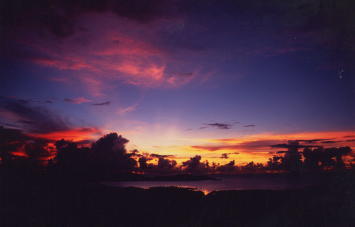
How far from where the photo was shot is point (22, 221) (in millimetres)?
12312

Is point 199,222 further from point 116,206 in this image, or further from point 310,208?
point 116,206

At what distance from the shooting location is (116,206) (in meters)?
26.8

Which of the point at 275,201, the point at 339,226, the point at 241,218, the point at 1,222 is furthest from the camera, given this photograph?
the point at 275,201

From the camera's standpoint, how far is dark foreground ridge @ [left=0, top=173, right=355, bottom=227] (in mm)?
12250

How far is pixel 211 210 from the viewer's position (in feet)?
53.9

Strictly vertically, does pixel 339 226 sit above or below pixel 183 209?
above

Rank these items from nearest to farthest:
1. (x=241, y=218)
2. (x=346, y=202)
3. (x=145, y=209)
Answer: (x=346, y=202), (x=241, y=218), (x=145, y=209)

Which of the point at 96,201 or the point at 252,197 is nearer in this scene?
the point at 252,197

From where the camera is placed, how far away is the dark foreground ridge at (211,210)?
12.2m

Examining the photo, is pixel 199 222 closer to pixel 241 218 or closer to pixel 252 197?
pixel 241 218

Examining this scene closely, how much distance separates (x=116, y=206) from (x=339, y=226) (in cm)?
2137

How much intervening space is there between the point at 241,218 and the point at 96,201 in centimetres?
1832

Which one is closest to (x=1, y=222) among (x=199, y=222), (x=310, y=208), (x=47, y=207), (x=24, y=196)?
(x=47, y=207)

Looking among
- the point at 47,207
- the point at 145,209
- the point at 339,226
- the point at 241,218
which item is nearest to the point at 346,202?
the point at 339,226
